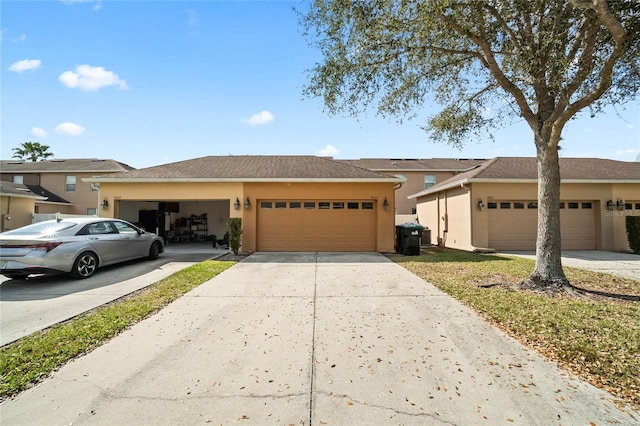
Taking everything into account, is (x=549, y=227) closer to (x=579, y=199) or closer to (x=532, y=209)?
(x=532, y=209)

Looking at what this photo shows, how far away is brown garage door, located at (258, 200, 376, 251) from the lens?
41.5 feet

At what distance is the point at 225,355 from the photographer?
3428 mm

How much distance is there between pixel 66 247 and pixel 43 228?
930 millimetres

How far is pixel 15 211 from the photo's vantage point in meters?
18.4

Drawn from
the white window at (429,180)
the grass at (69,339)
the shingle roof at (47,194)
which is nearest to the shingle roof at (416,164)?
the white window at (429,180)

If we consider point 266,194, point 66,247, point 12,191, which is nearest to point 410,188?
point 266,194

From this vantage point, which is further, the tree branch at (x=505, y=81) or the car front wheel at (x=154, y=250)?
the car front wheel at (x=154, y=250)

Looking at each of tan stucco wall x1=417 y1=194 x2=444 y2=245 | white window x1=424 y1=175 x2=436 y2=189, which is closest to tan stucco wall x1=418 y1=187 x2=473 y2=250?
tan stucco wall x1=417 y1=194 x2=444 y2=245

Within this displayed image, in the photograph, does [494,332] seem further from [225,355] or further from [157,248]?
[157,248]

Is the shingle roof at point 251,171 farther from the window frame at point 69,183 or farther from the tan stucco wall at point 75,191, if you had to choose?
the window frame at point 69,183

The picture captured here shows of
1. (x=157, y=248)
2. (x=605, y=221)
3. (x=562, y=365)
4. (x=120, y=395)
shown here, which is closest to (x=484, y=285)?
(x=562, y=365)

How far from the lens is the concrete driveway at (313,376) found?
243 centimetres

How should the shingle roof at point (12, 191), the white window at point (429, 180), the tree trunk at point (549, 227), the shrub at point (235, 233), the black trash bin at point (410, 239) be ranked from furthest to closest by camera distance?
the white window at point (429, 180) → the shingle roof at point (12, 191) → the black trash bin at point (410, 239) → the shrub at point (235, 233) → the tree trunk at point (549, 227)

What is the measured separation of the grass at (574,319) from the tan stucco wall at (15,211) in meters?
23.3
